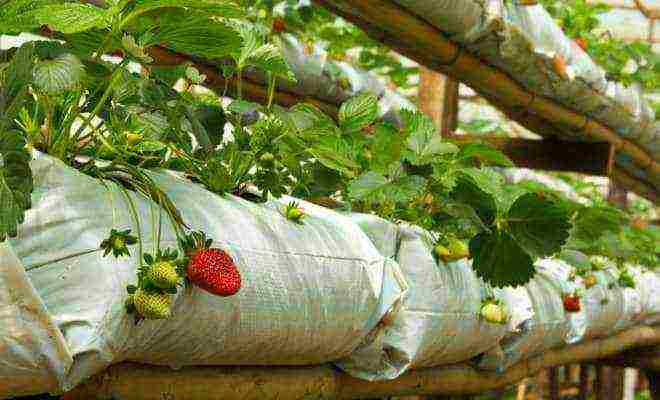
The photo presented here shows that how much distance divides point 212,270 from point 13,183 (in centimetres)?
29

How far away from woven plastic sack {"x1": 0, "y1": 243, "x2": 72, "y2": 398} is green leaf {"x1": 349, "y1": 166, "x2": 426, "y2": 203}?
893 mm

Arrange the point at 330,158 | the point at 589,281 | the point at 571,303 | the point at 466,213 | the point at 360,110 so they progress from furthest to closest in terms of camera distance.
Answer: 1. the point at 589,281
2. the point at 571,303
3. the point at 466,213
4. the point at 360,110
5. the point at 330,158

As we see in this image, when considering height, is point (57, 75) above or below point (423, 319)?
above

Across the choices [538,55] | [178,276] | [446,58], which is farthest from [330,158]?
[538,55]

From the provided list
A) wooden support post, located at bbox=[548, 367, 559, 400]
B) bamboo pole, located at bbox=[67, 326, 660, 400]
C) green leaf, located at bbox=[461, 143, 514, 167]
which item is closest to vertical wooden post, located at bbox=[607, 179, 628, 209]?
wooden support post, located at bbox=[548, 367, 559, 400]

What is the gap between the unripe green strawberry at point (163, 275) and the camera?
3.97 ft

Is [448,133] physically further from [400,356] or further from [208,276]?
[208,276]

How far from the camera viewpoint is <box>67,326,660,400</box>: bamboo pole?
4.71 ft

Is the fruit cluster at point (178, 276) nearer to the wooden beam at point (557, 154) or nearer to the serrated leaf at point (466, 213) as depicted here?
the serrated leaf at point (466, 213)

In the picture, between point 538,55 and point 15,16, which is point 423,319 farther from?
point 538,55

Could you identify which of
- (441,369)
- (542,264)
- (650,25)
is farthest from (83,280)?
(650,25)

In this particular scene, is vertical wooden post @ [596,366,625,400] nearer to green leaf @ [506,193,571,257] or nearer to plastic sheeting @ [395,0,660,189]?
plastic sheeting @ [395,0,660,189]

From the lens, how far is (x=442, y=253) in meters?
2.21

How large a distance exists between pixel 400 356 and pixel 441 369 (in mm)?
555
